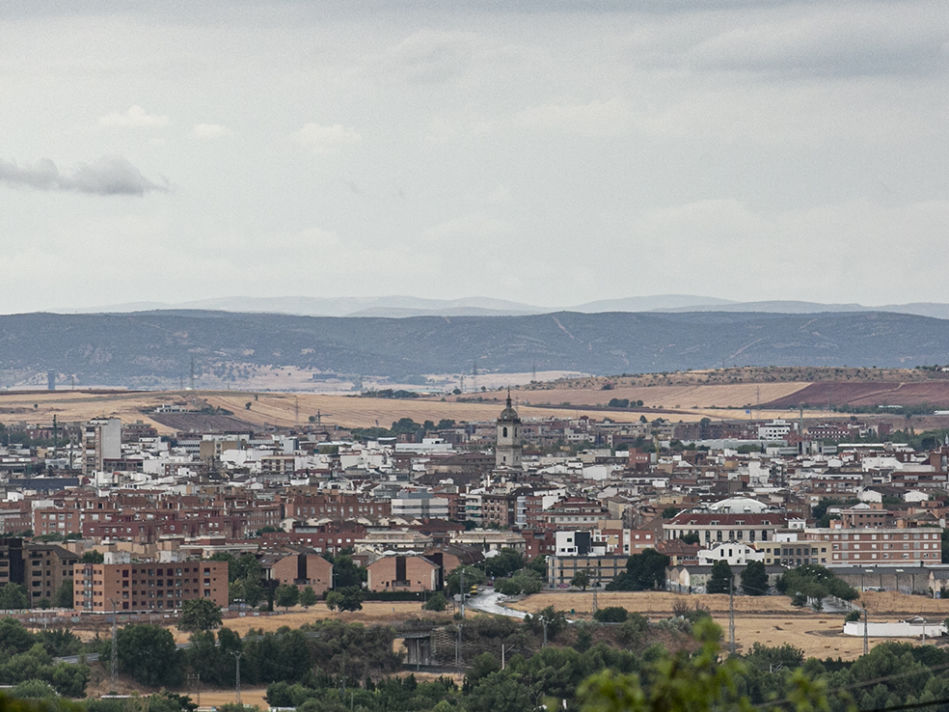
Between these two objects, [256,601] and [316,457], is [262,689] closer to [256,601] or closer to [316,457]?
[256,601]

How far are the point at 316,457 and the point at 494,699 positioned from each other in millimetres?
104932

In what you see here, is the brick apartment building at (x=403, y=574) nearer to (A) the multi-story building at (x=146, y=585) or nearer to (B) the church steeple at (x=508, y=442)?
(A) the multi-story building at (x=146, y=585)

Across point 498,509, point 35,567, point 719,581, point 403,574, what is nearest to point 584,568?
point 719,581

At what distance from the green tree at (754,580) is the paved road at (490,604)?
340 inches

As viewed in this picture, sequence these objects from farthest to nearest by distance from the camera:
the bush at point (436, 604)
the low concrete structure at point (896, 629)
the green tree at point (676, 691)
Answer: the bush at point (436, 604)
the low concrete structure at point (896, 629)
the green tree at point (676, 691)

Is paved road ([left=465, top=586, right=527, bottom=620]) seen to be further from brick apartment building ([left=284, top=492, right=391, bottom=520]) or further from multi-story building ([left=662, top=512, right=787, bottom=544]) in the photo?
brick apartment building ([left=284, top=492, right=391, bottom=520])

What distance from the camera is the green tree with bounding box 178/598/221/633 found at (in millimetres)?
70062

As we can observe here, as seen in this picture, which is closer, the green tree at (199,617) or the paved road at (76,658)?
the paved road at (76,658)

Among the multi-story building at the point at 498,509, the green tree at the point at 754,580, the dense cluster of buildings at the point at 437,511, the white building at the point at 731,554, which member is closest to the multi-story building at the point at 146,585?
the dense cluster of buildings at the point at 437,511

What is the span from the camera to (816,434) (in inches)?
7628

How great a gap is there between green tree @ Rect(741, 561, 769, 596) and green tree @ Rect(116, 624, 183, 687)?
26536 millimetres

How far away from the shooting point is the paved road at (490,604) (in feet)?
244

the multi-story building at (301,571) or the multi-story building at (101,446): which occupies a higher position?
the multi-story building at (101,446)

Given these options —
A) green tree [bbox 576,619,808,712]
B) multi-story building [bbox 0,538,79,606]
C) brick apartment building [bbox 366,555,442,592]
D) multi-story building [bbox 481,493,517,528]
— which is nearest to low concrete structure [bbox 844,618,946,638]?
brick apartment building [bbox 366,555,442,592]
